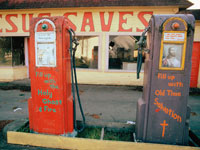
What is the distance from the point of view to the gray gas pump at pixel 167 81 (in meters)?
2.55

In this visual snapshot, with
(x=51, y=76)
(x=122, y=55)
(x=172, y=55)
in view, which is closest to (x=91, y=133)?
(x=51, y=76)

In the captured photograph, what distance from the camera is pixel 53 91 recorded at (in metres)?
2.91

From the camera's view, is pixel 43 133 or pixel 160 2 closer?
pixel 43 133

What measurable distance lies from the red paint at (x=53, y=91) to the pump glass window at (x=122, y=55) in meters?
5.18

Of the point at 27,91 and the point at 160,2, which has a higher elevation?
the point at 160,2

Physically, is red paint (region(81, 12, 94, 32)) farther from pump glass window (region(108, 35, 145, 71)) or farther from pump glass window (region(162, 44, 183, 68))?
pump glass window (region(162, 44, 183, 68))

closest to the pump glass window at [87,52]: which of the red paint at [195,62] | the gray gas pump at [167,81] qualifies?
the red paint at [195,62]

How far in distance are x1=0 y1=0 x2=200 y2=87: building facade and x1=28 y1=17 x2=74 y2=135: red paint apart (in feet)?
16.7

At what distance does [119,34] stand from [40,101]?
5.78m

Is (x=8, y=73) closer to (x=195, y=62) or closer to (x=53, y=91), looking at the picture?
(x=53, y=91)

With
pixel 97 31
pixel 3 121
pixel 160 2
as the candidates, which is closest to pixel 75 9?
pixel 97 31

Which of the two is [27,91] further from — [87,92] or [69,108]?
[69,108]

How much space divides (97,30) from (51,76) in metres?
5.47

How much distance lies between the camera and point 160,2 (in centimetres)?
702
